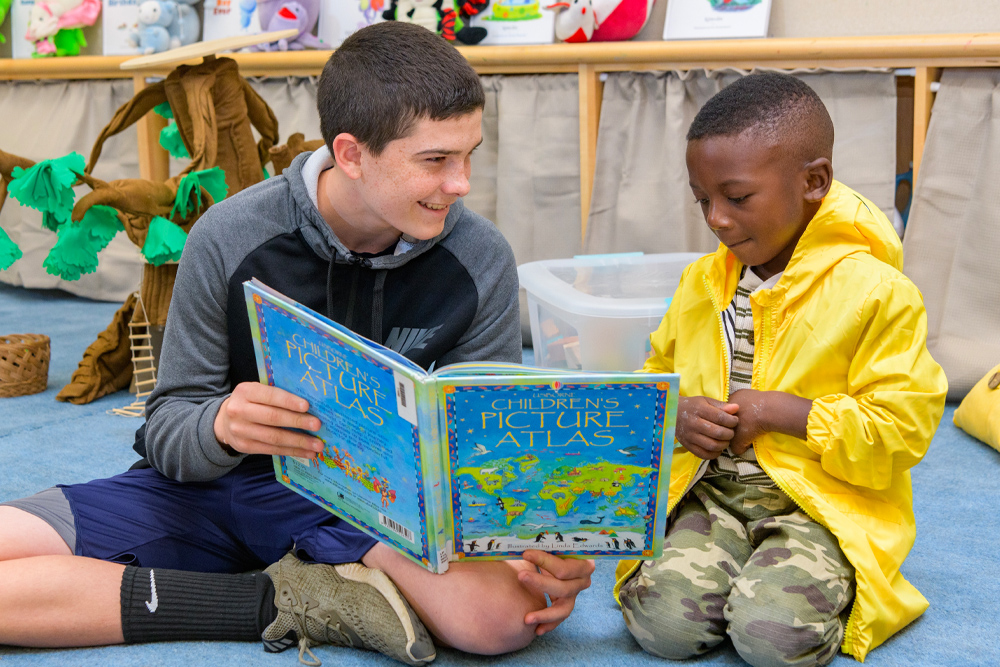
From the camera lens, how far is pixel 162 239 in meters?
1.69

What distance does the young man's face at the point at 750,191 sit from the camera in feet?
3.18

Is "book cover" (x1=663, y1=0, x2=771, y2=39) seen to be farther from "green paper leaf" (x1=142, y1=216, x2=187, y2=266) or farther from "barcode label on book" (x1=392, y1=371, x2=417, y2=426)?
"barcode label on book" (x1=392, y1=371, x2=417, y2=426)

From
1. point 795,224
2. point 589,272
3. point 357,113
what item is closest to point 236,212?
point 357,113

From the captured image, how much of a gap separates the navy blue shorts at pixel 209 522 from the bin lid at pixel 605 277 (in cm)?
61

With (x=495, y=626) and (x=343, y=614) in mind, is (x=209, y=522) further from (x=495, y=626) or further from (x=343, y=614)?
(x=495, y=626)

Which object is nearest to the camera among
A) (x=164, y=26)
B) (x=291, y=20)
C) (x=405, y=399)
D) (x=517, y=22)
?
(x=405, y=399)

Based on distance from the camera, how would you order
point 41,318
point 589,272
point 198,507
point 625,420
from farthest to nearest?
point 41,318
point 589,272
point 198,507
point 625,420

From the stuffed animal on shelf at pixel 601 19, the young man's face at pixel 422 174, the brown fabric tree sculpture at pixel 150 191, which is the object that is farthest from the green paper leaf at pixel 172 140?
the young man's face at pixel 422 174

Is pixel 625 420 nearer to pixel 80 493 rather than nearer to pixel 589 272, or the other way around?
pixel 80 493

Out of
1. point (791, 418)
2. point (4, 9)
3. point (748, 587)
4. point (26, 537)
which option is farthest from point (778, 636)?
point (4, 9)

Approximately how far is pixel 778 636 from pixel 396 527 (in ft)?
1.30

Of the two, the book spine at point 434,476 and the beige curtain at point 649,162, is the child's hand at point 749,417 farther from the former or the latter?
the beige curtain at point 649,162

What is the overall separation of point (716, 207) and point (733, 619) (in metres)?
0.45

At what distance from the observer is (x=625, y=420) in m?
0.78
